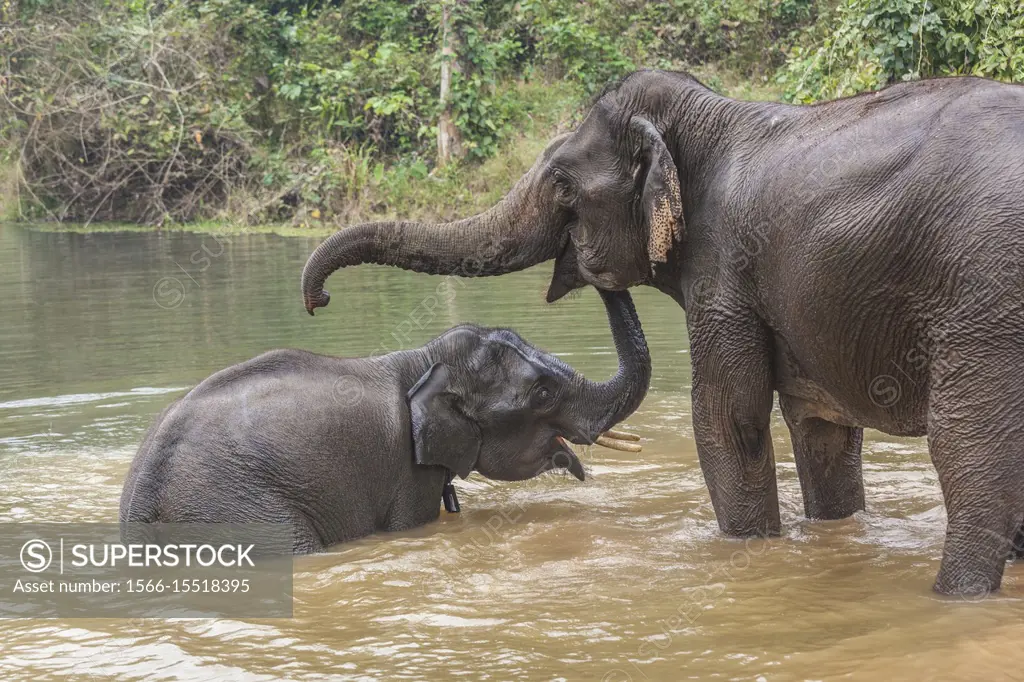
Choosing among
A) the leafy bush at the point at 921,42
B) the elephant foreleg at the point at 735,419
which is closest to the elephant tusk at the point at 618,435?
the elephant foreleg at the point at 735,419

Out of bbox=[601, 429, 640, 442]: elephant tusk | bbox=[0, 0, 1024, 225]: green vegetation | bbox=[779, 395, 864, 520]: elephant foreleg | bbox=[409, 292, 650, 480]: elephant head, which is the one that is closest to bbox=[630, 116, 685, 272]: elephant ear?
bbox=[409, 292, 650, 480]: elephant head

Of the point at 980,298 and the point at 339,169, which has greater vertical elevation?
the point at 339,169

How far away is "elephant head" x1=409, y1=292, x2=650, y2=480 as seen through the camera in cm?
690

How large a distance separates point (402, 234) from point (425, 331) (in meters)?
6.54

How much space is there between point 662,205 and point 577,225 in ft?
1.86

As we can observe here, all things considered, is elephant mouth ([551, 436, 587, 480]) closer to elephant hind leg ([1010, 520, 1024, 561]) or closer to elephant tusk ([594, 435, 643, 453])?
elephant tusk ([594, 435, 643, 453])

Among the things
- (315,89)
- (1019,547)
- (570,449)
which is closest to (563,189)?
(570,449)

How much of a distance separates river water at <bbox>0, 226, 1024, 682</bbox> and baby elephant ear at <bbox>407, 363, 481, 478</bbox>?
0.37 metres

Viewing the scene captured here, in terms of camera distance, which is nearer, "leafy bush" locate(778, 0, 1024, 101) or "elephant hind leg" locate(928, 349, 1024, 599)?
"elephant hind leg" locate(928, 349, 1024, 599)

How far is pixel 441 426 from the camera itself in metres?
6.84

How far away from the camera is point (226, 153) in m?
25.6

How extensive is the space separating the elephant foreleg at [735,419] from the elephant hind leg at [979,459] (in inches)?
35.9

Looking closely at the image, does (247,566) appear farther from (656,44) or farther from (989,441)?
(656,44)

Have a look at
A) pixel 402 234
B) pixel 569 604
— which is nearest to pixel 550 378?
pixel 402 234
